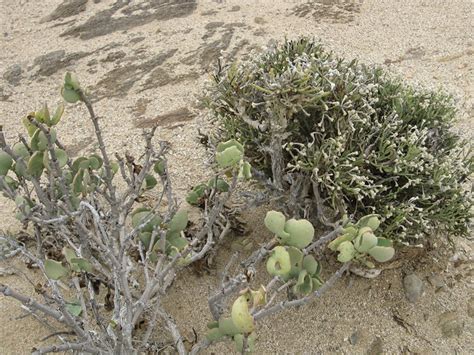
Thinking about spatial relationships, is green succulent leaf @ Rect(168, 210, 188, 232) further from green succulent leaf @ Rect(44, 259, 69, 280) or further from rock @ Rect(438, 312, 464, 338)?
rock @ Rect(438, 312, 464, 338)

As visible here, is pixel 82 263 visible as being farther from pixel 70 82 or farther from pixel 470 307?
pixel 470 307

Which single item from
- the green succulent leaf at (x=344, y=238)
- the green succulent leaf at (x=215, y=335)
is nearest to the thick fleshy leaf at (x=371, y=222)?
the green succulent leaf at (x=344, y=238)

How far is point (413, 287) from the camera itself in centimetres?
297

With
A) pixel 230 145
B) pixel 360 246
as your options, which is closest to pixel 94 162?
pixel 230 145

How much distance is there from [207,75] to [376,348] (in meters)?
3.37

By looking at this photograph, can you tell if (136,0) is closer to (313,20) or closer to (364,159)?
(313,20)

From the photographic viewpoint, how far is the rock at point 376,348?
2732mm

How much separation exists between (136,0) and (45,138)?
525 cm

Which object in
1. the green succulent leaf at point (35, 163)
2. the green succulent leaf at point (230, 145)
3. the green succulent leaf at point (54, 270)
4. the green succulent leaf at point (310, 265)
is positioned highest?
the green succulent leaf at point (230, 145)

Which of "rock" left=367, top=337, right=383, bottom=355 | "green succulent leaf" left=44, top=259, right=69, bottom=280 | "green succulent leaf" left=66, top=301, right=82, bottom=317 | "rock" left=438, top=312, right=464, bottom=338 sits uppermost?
"green succulent leaf" left=44, top=259, right=69, bottom=280

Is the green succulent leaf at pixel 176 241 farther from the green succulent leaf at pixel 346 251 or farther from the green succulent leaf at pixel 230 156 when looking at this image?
the green succulent leaf at pixel 346 251

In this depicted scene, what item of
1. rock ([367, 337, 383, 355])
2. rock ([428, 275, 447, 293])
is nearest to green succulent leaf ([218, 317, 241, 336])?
rock ([367, 337, 383, 355])

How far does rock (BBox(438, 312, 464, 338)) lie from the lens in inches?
111

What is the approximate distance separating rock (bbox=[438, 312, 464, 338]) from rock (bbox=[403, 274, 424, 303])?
163 mm
